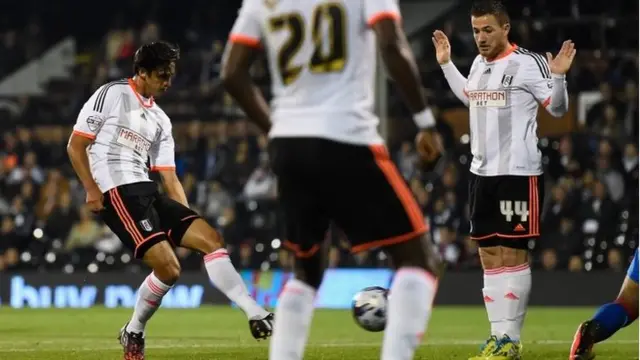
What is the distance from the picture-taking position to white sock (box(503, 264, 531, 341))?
8.25 meters

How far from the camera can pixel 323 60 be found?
18.0 feet

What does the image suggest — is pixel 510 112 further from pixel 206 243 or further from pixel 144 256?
pixel 144 256

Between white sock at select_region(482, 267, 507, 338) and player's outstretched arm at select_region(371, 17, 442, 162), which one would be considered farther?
white sock at select_region(482, 267, 507, 338)

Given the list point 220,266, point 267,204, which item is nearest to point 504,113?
point 220,266

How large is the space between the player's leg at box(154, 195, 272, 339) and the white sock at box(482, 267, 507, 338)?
1525 mm

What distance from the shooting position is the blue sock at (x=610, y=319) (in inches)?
293

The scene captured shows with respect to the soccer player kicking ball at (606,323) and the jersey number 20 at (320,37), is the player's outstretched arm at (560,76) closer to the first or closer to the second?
the soccer player kicking ball at (606,323)

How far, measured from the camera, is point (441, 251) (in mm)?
17484

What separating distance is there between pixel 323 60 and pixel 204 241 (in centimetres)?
363

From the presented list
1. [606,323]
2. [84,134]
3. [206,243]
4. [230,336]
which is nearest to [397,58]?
[606,323]

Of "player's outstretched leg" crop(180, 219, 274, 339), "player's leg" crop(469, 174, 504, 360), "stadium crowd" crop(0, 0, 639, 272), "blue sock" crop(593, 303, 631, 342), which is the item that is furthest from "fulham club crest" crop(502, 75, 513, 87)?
"stadium crowd" crop(0, 0, 639, 272)

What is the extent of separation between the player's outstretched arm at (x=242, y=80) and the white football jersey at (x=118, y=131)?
3434 millimetres

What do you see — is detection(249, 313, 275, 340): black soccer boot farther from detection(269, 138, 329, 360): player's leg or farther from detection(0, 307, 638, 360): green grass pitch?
detection(269, 138, 329, 360): player's leg

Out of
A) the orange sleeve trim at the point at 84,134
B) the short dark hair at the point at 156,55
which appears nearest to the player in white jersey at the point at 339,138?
the short dark hair at the point at 156,55
